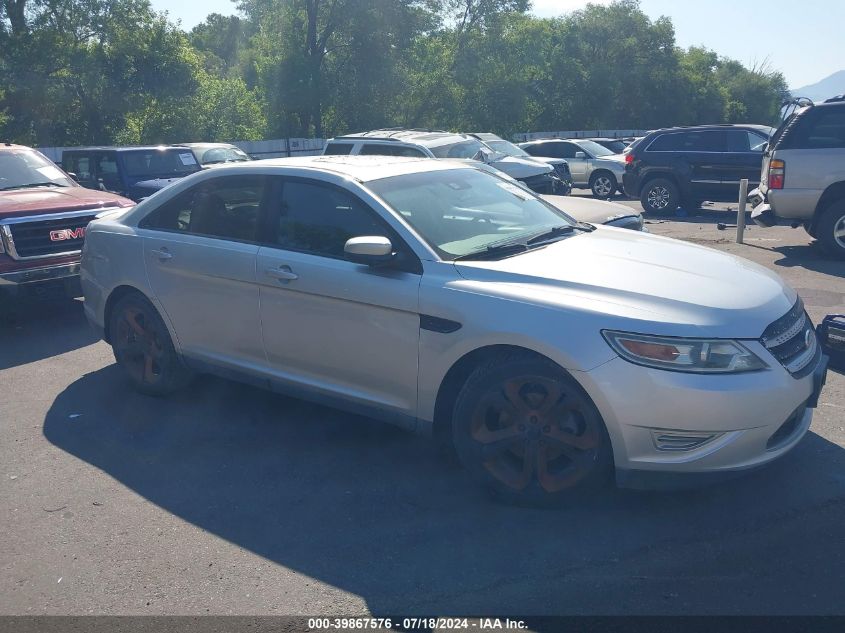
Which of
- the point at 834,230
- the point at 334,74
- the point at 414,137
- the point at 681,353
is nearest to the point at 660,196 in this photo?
the point at 414,137

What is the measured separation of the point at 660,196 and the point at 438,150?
15.8 ft

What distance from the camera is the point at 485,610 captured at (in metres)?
3.33

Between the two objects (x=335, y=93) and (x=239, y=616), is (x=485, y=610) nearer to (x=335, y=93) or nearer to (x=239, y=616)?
(x=239, y=616)

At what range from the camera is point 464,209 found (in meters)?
5.08

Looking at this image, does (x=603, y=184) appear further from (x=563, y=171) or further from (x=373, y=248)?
(x=373, y=248)

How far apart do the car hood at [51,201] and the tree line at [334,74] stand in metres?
21.7

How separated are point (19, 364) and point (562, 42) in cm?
5254

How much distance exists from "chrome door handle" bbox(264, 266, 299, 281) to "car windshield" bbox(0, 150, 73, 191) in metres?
5.74

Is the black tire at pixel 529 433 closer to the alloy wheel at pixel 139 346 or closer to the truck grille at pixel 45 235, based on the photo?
the alloy wheel at pixel 139 346

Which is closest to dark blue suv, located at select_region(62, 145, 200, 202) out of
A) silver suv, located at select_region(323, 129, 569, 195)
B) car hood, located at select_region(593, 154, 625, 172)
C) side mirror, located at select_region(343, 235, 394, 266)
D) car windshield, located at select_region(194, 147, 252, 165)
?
silver suv, located at select_region(323, 129, 569, 195)

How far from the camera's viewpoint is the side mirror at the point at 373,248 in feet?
14.3

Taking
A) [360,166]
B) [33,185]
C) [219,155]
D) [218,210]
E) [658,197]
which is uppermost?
[360,166]

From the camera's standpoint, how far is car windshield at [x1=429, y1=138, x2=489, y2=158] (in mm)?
14234

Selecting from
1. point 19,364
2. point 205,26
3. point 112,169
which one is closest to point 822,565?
point 19,364
